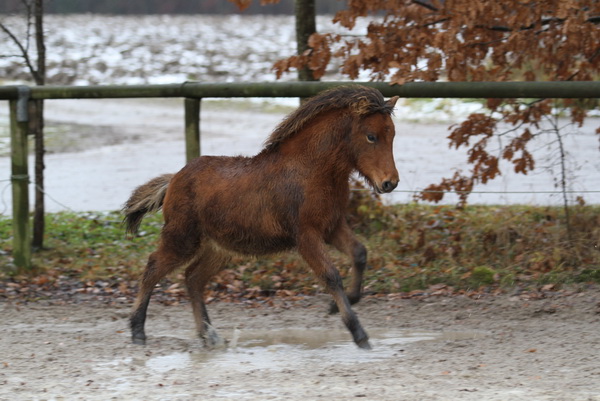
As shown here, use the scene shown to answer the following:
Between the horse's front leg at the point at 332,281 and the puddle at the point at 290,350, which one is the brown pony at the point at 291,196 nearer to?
the horse's front leg at the point at 332,281

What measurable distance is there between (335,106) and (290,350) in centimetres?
171

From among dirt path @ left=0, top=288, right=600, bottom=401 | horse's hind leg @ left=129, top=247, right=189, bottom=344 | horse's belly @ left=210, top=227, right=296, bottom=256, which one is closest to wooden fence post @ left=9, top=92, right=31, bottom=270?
dirt path @ left=0, top=288, right=600, bottom=401

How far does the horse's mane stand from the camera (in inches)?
239

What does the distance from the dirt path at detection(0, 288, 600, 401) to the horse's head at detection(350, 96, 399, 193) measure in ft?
3.94

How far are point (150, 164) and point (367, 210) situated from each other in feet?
20.8

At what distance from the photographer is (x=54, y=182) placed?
45.4 ft

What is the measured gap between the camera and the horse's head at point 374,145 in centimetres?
599

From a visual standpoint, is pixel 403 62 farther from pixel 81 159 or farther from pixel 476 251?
pixel 81 159

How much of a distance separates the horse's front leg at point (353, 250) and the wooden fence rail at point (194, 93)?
161cm

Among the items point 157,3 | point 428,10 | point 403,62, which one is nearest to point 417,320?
point 403,62

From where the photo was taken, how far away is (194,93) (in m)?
8.29

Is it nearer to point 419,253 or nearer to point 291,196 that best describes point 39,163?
point 419,253

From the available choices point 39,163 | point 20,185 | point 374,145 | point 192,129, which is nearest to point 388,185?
point 374,145

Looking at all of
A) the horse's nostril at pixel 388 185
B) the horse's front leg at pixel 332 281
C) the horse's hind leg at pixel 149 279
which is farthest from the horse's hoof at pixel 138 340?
the horse's nostril at pixel 388 185
